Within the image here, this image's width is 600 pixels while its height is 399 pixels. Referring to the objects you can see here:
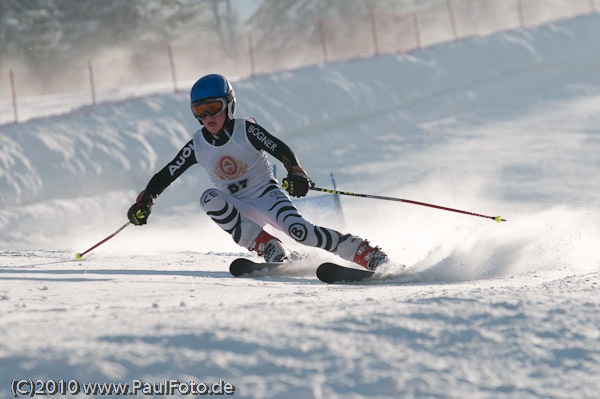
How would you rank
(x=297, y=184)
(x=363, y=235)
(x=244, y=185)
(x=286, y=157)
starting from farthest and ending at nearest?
(x=363, y=235), (x=244, y=185), (x=286, y=157), (x=297, y=184)

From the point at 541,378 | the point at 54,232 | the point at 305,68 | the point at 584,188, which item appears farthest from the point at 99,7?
the point at 541,378

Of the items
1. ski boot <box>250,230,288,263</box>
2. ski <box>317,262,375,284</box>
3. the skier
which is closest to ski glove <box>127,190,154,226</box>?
the skier

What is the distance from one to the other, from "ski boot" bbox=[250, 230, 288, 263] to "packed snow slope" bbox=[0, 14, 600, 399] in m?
0.16

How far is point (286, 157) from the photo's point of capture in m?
4.84

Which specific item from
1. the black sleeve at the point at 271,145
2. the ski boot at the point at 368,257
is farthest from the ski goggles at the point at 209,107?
the ski boot at the point at 368,257

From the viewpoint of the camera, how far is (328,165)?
1247 cm

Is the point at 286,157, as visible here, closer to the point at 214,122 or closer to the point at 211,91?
the point at 214,122

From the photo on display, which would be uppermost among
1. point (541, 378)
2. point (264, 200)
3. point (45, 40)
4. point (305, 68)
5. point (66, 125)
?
point (45, 40)

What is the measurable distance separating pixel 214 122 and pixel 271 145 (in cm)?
42

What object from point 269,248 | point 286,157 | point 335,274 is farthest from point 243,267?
point 286,157

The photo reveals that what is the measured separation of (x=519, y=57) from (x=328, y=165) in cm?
694

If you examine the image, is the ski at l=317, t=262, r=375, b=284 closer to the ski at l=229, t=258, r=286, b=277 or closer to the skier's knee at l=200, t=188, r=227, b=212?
the ski at l=229, t=258, r=286, b=277

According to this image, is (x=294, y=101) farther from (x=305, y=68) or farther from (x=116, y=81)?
(x=116, y=81)

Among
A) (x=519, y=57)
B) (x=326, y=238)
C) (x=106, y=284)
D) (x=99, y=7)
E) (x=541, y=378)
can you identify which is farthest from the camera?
(x=99, y=7)
